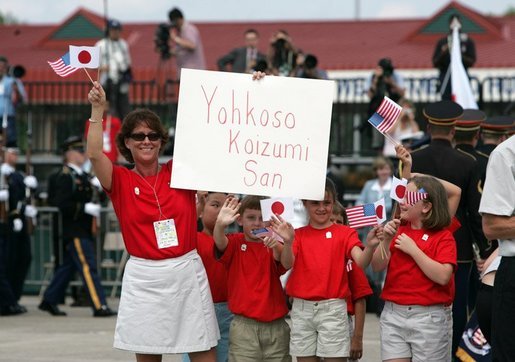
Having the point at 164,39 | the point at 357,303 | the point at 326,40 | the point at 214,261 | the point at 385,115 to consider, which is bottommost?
the point at 357,303

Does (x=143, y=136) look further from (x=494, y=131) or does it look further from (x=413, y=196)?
(x=494, y=131)

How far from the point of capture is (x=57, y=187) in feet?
48.7

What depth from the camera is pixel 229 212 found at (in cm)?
726

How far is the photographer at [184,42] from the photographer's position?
18859 mm

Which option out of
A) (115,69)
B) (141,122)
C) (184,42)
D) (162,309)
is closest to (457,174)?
(141,122)

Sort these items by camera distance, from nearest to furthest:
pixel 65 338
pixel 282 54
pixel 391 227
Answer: pixel 391 227 → pixel 65 338 → pixel 282 54

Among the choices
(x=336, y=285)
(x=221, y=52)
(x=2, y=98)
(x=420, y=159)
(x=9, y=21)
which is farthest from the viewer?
(x=9, y=21)

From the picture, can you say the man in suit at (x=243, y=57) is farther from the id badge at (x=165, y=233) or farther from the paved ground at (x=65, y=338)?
the id badge at (x=165, y=233)

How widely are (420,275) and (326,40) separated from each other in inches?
1554

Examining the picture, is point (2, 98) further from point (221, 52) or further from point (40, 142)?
point (221, 52)

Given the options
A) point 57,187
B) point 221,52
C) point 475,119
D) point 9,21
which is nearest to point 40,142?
point 57,187

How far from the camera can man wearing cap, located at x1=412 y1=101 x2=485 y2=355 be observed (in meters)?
9.23

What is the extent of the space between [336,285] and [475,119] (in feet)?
8.68

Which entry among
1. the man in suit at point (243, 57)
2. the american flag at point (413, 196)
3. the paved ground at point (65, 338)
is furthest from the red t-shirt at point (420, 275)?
the man in suit at point (243, 57)
